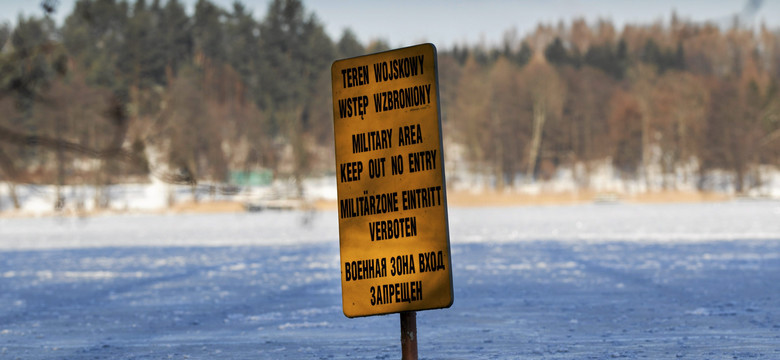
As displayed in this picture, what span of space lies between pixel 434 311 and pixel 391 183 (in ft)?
20.1

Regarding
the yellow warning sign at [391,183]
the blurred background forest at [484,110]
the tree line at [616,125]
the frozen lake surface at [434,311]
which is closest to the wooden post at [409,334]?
the yellow warning sign at [391,183]

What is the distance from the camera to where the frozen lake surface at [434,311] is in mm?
8203

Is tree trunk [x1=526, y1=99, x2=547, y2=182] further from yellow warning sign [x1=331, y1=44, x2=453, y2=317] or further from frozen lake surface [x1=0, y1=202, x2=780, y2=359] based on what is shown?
yellow warning sign [x1=331, y1=44, x2=453, y2=317]

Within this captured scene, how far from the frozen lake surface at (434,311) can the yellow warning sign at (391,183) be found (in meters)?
2.52

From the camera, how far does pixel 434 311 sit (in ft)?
36.0

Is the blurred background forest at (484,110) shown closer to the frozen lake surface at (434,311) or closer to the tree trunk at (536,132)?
the tree trunk at (536,132)

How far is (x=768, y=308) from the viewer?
1023cm

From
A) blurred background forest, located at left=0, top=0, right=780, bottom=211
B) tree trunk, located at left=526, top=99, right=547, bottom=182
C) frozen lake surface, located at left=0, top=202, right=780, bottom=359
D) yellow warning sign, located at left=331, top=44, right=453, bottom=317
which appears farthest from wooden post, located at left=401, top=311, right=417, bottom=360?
tree trunk, located at left=526, top=99, right=547, bottom=182

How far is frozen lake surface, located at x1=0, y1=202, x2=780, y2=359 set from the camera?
820 cm

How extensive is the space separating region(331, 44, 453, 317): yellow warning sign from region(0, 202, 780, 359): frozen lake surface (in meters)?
2.52

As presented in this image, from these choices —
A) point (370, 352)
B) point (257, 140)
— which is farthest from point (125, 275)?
point (257, 140)

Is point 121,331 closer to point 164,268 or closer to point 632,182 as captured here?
point 164,268

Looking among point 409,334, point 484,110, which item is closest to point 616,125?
point 484,110

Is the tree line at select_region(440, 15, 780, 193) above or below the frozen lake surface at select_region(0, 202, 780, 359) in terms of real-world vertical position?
above
